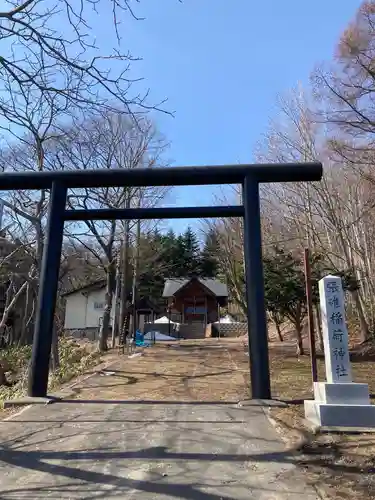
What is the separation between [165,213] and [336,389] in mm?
4180

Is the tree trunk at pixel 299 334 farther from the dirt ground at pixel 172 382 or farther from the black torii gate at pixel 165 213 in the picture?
the black torii gate at pixel 165 213

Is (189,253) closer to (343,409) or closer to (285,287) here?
(285,287)

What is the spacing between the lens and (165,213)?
7789mm

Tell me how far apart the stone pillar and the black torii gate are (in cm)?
131

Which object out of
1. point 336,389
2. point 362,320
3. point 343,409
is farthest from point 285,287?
point 343,409

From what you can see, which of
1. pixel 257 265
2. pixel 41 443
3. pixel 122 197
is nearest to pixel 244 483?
pixel 41 443

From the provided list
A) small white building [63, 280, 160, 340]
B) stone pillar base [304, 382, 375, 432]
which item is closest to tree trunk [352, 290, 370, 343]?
stone pillar base [304, 382, 375, 432]

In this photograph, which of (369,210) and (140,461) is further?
(369,210)

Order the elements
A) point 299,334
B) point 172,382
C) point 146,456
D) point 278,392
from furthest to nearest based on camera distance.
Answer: point 299,334
point 172,382
point 278,392
point 146,456

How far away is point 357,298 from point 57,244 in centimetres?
1339

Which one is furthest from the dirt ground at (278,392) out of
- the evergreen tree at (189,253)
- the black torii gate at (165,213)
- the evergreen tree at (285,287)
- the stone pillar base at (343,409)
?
the evergreen tree at (189,253)

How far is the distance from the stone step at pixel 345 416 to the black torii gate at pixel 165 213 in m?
1.67

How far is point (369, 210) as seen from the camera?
1644 cm

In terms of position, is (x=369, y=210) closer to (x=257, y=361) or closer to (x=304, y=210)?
(x=304, y=210)
